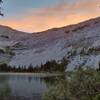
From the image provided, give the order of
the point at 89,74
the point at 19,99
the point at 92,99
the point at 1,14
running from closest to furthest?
the point at 1,14 → the point at 92,99 → the point at 89,74 → the point at 19,99

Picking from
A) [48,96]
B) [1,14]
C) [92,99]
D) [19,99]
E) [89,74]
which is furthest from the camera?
[19,99]

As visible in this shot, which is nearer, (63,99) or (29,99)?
(63,99)

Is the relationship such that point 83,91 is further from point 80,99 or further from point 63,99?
point 63,99

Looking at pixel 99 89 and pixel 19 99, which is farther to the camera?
pixel 19 99

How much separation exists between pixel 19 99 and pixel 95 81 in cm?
3381

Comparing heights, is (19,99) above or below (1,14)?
below

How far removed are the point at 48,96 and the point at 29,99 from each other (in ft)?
95.3

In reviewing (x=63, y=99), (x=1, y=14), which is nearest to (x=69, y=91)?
(x=63, y=99)

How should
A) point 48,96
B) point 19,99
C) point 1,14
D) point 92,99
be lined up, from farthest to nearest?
1. point 19,99
2. point 48,96
3. point 92,99
4. point 1,14

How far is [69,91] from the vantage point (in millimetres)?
31016

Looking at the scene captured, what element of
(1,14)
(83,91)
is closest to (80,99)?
(83,91)

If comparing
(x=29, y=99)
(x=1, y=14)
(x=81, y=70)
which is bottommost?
(x=29, y=99)

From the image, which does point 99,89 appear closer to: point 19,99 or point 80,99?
point 80,99

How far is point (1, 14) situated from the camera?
24.6 m
